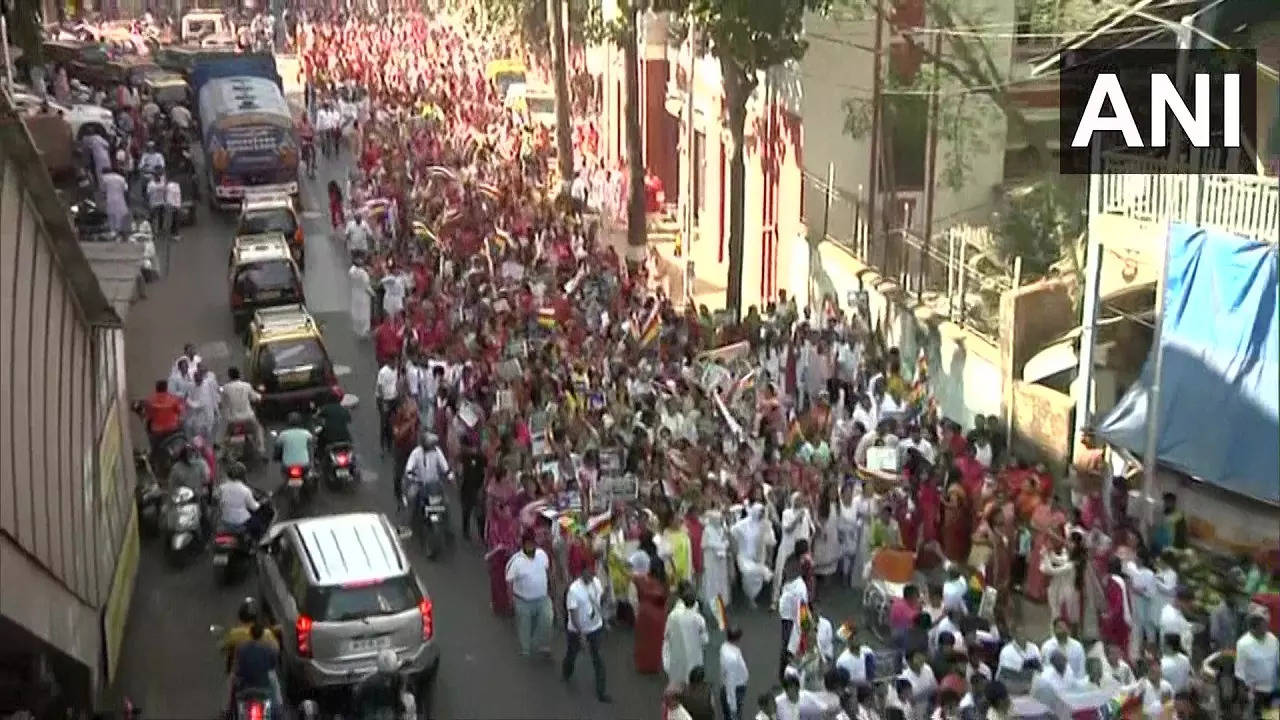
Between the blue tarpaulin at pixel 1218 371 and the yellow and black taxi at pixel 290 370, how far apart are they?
9.49 meters

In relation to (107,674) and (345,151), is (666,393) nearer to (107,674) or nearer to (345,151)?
Result: (107,674)

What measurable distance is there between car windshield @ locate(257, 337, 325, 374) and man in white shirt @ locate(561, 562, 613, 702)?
752 centimetres

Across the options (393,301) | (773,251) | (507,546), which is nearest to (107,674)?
(507,546)

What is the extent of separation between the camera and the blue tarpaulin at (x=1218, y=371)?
658 inches

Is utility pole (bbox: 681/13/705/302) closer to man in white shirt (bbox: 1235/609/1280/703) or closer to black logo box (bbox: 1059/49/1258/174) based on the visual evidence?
black logo box (bbox: 1059/49/1258/174)

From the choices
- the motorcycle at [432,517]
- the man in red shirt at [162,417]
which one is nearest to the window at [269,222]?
the man in red shirt at [162,417]

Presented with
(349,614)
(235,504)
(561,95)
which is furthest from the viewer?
(561,95)

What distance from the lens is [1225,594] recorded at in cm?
1445

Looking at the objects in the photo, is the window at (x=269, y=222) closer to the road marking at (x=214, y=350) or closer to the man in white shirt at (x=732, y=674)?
the road marking at (x=214, y=350)

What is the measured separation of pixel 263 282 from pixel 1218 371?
555 inches

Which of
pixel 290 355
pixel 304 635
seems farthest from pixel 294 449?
pixel 304 635

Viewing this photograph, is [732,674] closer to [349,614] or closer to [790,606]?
[790,606]

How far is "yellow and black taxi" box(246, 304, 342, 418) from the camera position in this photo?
21.0 meters

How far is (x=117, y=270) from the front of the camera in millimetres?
17625
